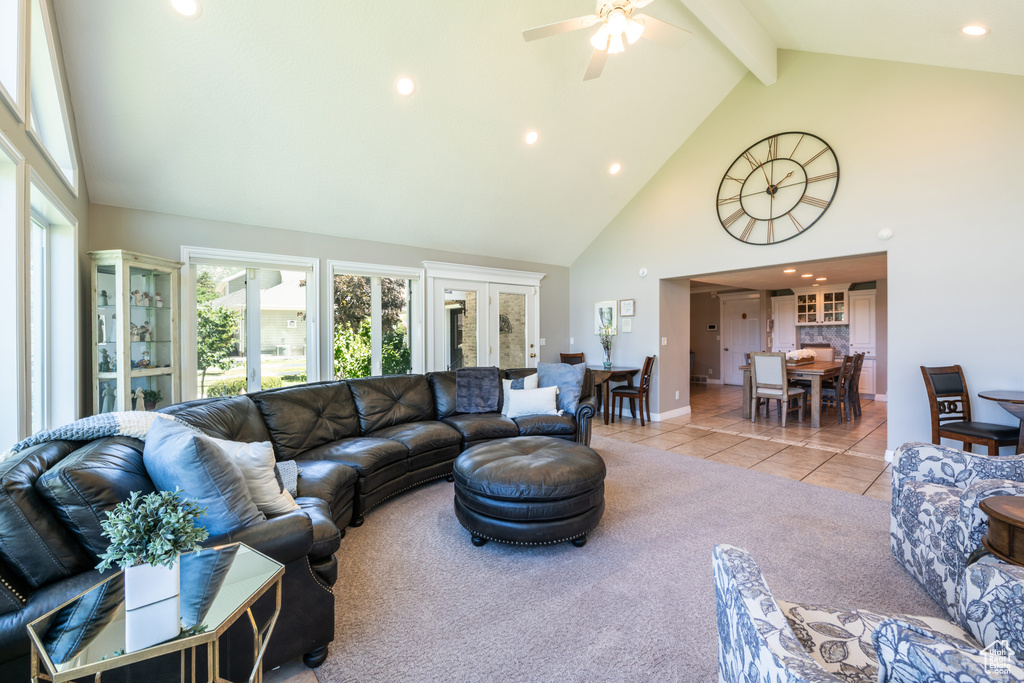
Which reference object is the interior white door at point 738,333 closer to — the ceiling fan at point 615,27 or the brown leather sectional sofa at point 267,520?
the ceiling fan at point 615,27

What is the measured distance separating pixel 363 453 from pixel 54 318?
2398 mm

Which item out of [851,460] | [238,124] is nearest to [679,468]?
[851,460]

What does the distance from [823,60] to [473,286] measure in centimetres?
480

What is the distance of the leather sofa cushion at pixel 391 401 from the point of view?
380cm

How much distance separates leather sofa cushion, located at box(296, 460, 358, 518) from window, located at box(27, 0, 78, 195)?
2196 mm

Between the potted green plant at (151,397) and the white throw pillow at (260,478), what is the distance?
234 centimetres

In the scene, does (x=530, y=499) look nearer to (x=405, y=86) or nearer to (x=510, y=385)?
(x=510, y=385)

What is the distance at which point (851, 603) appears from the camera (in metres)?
2.01

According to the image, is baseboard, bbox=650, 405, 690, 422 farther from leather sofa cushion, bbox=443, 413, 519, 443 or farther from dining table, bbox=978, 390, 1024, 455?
dining table, bbox=978, 390, 1024, 455

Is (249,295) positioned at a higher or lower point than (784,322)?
higher

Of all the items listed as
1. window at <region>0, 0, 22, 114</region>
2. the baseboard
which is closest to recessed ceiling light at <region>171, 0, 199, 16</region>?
window at <region>0, 0, 22, 114</region>

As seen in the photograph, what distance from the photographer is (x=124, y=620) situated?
1.12 m

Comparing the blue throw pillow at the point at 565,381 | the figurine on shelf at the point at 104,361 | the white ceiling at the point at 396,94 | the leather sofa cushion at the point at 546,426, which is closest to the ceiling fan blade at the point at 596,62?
the white ceiling at the point at 396,94

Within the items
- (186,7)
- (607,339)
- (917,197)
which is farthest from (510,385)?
(917,197)
